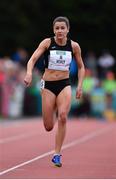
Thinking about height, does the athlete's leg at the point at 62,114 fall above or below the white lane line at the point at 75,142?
above

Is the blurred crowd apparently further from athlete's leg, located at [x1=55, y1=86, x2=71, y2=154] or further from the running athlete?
athlete's leg, located at [x1=55, y1=86, x2=71, y2=154]

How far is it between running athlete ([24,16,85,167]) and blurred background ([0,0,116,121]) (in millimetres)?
17404

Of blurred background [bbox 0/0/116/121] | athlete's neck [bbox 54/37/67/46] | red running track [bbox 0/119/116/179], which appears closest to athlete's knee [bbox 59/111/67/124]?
red running track [bbox 0/119/116/179]

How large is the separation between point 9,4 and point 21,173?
25871mm

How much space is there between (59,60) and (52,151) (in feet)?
11.2

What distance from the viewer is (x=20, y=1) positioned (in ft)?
125

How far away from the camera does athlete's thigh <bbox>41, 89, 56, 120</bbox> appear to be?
1345 cm

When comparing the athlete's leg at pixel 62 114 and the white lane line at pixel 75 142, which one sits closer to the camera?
the white lane line at pixel 75 142

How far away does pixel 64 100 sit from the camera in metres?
13.4

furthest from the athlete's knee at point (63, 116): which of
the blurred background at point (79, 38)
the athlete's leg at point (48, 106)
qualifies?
the blurred background at point (79, 38)

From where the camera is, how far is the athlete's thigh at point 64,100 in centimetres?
1334

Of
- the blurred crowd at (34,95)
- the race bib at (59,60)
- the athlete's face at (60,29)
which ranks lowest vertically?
the blurred crowd at (34,95)

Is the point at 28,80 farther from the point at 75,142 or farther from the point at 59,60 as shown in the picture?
the point at 75,142

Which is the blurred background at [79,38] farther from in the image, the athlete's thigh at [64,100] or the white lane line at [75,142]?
the athlete's thigh at [64,100]
